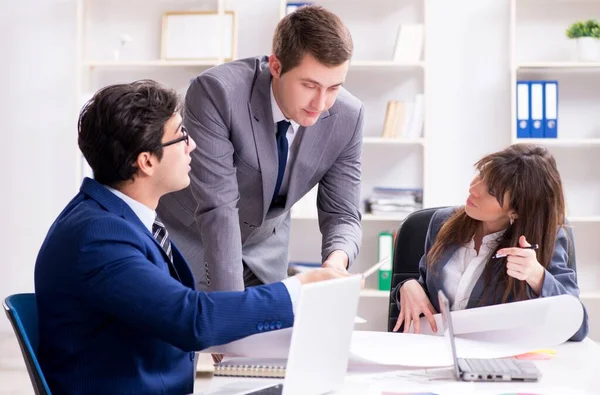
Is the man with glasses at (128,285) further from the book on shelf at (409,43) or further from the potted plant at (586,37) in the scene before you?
the potted plant at (586,37)

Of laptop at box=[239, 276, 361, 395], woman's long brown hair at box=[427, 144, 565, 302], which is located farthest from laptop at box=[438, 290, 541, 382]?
woman's long brown hair at box=[427, 144, 565, 302]

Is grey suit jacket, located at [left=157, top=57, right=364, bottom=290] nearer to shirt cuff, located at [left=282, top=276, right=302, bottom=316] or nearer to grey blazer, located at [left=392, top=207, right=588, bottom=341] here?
grey blazer, located at [left=392, top=207, right=588, bottom=341]

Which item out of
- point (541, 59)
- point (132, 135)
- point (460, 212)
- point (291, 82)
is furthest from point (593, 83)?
point (132, 135)

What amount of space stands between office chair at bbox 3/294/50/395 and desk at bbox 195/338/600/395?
261 millimetres

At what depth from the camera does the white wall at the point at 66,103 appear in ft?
15.3

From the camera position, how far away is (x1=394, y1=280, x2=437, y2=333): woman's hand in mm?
1980

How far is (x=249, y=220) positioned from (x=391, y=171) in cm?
259

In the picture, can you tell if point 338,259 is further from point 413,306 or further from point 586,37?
point 586,37

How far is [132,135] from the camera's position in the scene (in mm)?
1492

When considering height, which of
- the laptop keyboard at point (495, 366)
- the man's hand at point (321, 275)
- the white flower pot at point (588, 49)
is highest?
the white flower pot at point (588, 49)

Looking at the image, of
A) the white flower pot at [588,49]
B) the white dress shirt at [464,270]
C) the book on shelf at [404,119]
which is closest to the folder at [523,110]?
the white flower pot at [588,49]

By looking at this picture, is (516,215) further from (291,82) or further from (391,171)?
(391,171)

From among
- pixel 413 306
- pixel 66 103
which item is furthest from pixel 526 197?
pixel 66 103

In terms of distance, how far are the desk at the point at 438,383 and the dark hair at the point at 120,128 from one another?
1.37ft
